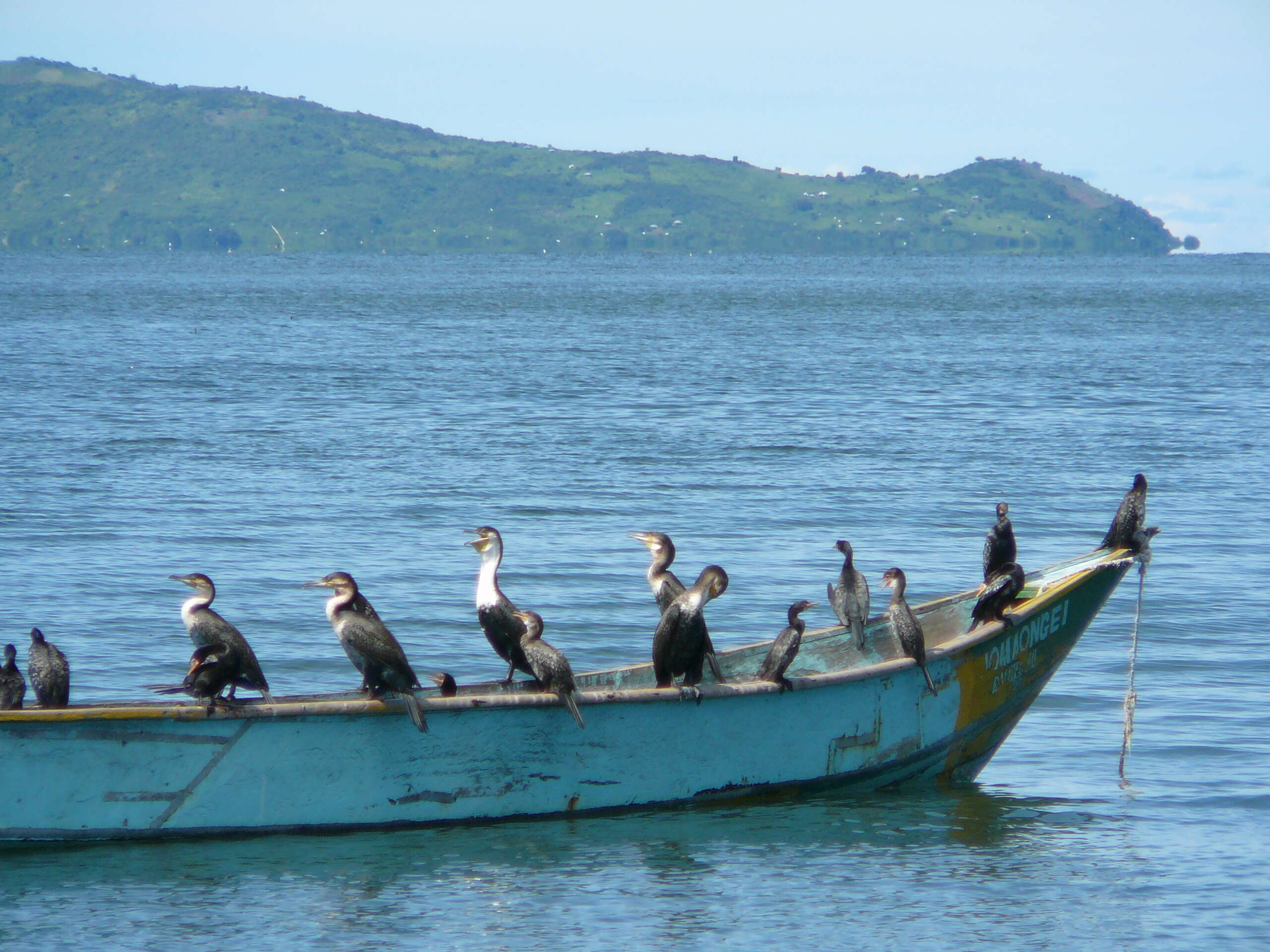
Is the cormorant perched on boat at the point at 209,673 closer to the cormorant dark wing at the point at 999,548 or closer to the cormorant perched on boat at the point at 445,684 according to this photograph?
the cormorant perched on boat at the point at 445,684

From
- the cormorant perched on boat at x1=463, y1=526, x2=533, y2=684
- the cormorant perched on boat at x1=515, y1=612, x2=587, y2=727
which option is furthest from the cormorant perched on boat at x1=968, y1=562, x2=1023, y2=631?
the cormorant perched on boat at x1=463, y1=526, x2=533, y2=684

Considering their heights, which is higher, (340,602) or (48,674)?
(340,602)

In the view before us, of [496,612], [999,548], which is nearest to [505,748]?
[496,612]

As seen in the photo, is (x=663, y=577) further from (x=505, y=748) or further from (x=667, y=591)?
(x=505, y=748)

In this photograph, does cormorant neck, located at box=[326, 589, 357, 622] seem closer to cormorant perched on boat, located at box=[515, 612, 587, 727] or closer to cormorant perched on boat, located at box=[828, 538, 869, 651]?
cormorant perched on boat, located at box=[515, 612, 587, 727]

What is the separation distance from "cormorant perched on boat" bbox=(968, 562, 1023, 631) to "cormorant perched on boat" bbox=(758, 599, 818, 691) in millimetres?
1524

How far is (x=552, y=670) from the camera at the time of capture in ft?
31.8

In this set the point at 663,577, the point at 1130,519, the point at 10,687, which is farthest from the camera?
the point at 1130,519

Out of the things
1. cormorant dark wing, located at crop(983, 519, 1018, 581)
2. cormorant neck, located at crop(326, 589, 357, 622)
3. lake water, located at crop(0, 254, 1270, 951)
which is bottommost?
lake water, located at crop(0, 254, 1270, 951)

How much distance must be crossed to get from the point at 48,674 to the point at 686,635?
399 cm

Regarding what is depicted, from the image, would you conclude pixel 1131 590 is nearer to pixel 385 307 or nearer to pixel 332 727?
pixel 332 727

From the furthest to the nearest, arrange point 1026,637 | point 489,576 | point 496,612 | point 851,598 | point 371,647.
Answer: point 851,598
point 1026,637
point 489,576
point 496,612
point 371,647

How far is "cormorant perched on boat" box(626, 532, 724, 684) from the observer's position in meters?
11.2

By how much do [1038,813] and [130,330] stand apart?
63410 mm
